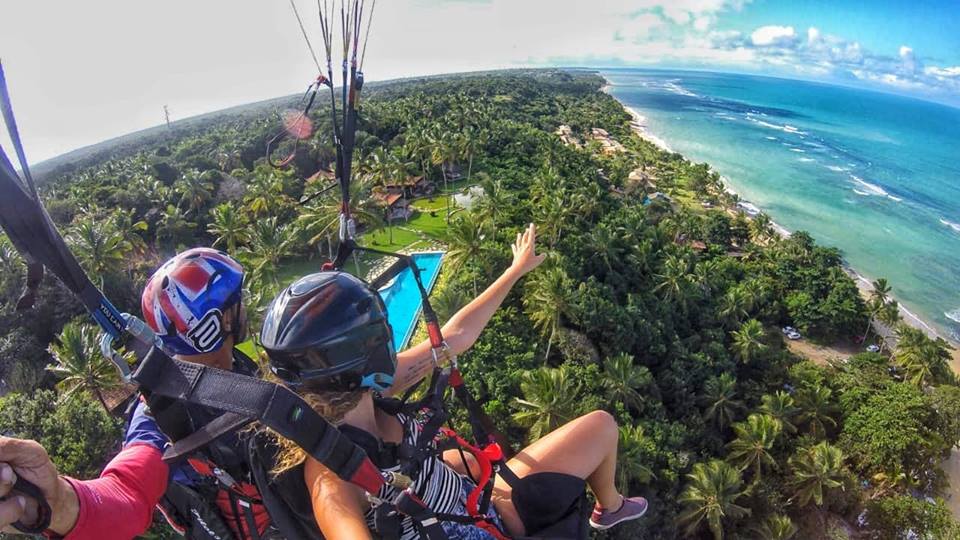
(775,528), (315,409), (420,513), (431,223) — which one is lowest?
(775,528)

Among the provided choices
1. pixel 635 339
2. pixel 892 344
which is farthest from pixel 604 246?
pixel 892 344

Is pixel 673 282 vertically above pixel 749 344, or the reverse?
pixel 673 282

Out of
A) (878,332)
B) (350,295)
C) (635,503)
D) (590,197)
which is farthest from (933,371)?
(350,295)

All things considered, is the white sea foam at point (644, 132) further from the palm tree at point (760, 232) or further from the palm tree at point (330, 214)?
the palm tree at point (330, 214)

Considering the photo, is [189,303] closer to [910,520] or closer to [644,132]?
[910,520]

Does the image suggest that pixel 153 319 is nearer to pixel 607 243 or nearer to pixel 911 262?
pixel 607 243
